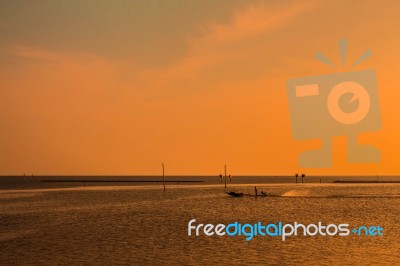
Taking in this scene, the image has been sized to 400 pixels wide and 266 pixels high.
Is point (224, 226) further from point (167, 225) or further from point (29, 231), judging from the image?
point (29, 231)

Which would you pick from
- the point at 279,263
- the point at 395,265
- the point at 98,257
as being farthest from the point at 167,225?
the point at 395,265

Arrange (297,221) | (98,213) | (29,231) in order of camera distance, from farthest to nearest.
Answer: (98,213) → (297,221) → (29,231)

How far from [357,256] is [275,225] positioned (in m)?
17.8

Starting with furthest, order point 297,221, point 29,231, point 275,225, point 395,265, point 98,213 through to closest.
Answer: point 98,213 < point 297,221 < point 275,225 < point 29,231 < point 395,265

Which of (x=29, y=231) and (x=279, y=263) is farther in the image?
(x=29, y=231)

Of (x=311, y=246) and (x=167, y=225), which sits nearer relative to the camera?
(x=311, y=246)

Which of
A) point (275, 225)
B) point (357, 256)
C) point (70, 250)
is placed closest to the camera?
point (357, 256)

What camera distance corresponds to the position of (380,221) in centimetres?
5175

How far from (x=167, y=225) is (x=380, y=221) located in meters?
23.9

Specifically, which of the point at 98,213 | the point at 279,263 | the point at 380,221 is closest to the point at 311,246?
the point at 279,263

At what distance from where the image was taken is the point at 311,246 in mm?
34062

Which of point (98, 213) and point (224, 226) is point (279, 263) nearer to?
point (224, 226)

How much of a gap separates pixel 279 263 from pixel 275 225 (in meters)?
19.7

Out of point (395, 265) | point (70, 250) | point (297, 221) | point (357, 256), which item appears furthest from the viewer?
point (297, 221)
